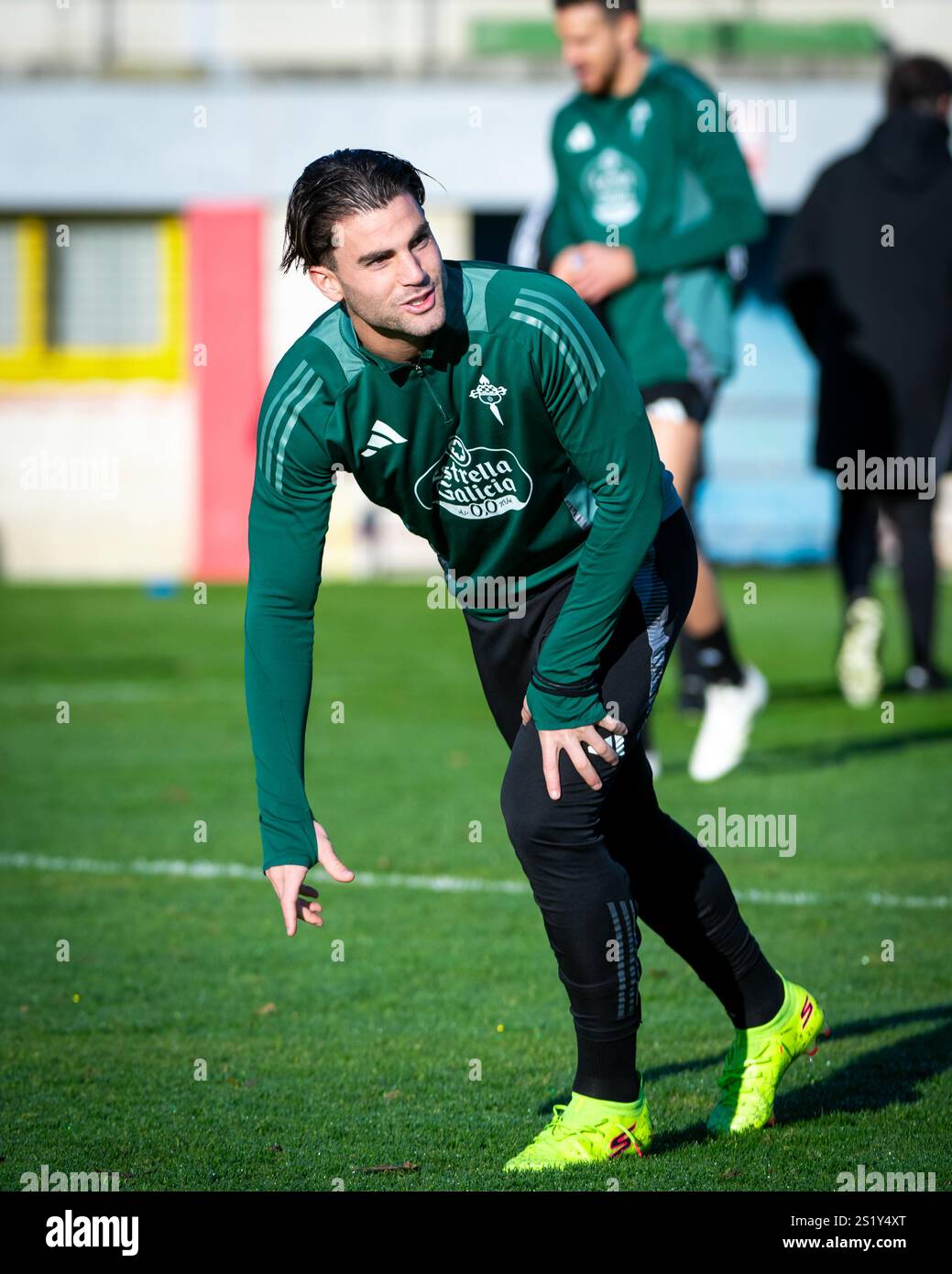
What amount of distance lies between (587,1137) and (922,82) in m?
7.37

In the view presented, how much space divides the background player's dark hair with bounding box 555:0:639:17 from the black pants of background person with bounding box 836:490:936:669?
3.52 m

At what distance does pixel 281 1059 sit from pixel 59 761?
4.43 meters

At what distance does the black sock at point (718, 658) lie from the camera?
7.20 metres

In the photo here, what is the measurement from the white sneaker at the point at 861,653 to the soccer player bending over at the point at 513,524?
18.7 ft

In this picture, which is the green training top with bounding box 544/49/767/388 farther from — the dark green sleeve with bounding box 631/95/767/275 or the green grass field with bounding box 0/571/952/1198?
the green grass field with bounding box 0/571/952/1198

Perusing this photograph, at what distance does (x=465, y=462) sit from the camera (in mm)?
3389

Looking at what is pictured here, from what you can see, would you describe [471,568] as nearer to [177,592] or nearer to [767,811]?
[767,811]

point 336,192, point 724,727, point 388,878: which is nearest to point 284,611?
point 336,192

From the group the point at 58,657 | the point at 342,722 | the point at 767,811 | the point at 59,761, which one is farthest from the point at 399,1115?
the point at 58,657

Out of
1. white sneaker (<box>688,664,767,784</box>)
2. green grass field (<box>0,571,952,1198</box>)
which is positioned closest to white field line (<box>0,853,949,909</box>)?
green grass field (<box>0,571,952,1198</box>)

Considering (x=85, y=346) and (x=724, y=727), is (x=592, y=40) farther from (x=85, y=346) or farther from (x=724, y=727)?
(x=85, y=346)

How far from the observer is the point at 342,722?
952 centimetres

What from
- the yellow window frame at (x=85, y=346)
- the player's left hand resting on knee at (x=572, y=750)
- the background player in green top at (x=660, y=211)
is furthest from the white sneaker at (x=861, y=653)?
the yellow window frame at (x=85, y=346)

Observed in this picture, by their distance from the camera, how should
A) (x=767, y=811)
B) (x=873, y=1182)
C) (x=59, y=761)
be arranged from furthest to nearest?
1. (x=59, y=761)
2. (x=767, y=811)
3. (x=873, y=1182)
